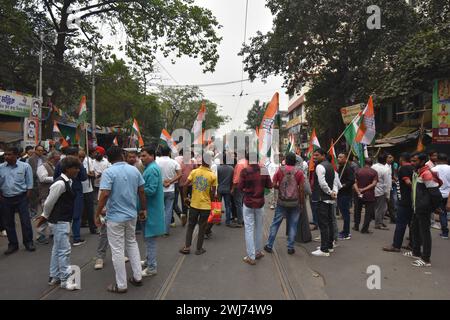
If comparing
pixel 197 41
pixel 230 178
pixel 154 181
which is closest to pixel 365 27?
pixel 197 41

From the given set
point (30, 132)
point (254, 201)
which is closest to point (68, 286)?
point (254, 201)

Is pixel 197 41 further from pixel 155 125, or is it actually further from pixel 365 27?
pixel 155 125

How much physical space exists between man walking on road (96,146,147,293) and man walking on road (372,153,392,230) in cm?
618

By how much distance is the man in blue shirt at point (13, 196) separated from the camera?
6062 mm

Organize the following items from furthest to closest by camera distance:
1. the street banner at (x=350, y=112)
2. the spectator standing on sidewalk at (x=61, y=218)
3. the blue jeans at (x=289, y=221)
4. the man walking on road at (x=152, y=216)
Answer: the street banner at (x=350, y=112) → the blue jeans at (x=289, y=221) → the man walking on road at (x=152, y=216) → the spectator standing on sidewalk at (x=61, y=218)

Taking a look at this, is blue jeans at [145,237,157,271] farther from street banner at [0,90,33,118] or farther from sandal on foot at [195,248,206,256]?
street banner at [0,90,33,118]

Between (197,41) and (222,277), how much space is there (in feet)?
43.4

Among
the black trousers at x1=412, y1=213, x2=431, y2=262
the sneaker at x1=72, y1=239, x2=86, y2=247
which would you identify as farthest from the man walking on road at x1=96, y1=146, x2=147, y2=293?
the black trousers at x1=412, y1=213, x2=431, y2=262

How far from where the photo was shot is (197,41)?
16016mm

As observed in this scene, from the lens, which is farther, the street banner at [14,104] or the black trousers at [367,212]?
the street banner at [14,104]

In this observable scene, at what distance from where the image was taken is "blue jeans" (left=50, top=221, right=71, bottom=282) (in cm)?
448

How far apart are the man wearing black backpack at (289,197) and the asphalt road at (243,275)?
1.26 ft

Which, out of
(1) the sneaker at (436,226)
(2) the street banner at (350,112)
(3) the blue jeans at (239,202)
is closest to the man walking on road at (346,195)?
(3) the blue jeans at (239,202)

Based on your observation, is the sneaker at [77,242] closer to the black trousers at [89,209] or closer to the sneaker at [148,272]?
the black trousers at [89,209]
